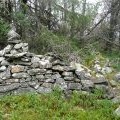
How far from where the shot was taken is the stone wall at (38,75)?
26.4ft

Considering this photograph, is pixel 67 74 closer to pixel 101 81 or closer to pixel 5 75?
pixel 101 81

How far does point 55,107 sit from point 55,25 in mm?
4196

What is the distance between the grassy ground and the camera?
268 inches

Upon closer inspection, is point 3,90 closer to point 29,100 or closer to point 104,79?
point 29,100

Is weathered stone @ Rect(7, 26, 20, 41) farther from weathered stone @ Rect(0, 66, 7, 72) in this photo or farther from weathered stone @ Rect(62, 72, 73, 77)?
weathered stone @ Rect(62, 72, 73, 77)

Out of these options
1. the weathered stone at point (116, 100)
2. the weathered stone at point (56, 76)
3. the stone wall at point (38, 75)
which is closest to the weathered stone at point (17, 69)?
the stone wall at point (38, 75)

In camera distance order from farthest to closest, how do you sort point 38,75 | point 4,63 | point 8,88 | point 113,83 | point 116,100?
point 113,83 < point 4,63 < point 38,75 < point 8,88 < point 116,100

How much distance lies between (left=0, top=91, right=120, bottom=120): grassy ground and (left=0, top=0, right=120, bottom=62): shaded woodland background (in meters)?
1.94

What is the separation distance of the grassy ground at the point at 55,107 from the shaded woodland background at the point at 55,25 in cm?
194

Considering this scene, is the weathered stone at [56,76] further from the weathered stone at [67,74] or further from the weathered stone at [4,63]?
the weathered stone at [4,63]

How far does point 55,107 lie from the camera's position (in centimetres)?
724

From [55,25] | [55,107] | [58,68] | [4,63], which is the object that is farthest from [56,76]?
[55,25]

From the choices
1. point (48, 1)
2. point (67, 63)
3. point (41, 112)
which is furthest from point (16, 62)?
point (48, 1)

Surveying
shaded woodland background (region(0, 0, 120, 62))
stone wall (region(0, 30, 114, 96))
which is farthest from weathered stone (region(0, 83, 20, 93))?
shaded woodland background (region(0, 0, 120, 62))
